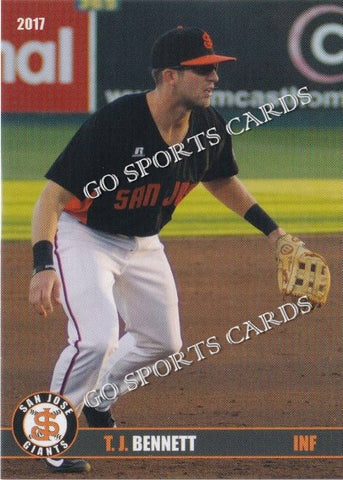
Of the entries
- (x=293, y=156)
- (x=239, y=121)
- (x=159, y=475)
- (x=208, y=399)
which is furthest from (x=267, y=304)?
(x=159, y=475)

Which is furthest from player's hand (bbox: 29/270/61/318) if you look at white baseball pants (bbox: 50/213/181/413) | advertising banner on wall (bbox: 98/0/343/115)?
advertising banner on wall (bbox: 98/0/343/115)

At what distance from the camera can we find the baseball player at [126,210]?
4047mm

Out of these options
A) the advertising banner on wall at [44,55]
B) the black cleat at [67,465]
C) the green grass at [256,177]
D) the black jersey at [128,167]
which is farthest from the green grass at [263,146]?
the black cleat at [67,465]

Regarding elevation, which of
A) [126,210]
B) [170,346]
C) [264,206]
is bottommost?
[170,346]

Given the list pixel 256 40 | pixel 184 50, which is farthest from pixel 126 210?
pixel 256 40

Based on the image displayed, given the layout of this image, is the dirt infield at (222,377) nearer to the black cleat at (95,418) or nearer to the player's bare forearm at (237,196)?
the black cleat at (95,418)

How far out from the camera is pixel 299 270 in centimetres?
447

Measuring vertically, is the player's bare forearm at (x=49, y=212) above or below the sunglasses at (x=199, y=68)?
below

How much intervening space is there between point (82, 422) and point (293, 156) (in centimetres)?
222

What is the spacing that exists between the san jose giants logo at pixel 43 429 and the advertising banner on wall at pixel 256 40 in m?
1.57

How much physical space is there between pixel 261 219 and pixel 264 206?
4.01m

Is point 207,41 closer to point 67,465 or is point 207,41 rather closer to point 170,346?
point 170,346

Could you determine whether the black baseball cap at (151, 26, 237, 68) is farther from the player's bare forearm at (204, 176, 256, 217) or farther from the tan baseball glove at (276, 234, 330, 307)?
the tan baseball glove at (276, 234, 330, 307)

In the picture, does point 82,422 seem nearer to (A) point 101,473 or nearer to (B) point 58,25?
(A) point 101,473
